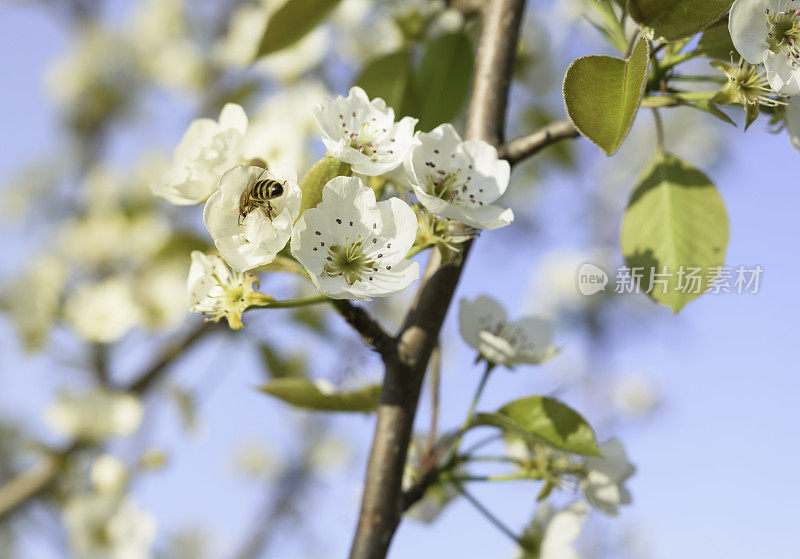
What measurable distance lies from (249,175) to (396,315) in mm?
2474

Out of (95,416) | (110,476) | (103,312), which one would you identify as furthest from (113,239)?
(110,476)

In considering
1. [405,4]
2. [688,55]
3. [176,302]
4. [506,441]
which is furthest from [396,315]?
[688,55]

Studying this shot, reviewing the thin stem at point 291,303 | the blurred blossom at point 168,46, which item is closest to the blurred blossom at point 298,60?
the thin stem at point 291,303

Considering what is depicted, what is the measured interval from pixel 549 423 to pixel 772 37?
0.34 m

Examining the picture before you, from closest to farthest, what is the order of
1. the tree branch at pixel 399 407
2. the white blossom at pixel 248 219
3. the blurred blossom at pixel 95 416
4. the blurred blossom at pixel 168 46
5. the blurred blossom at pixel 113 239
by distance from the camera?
the white blossom at pixel 248 219
the tree branch at pixel 399 407
the blurred blossom at pixel 95 416
the blurred blossom at pixel 113 239
the blurred blossom at pixel 168 46

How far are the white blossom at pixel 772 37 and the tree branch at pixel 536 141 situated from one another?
0.47 feet

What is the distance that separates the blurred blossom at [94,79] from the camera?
293 centimetres

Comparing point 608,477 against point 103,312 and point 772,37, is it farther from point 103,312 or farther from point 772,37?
point 103,312

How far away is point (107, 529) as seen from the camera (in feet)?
4.22

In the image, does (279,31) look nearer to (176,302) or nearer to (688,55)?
(688,55)

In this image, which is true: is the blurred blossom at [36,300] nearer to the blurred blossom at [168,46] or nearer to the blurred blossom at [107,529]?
the blurred blossom at [107,529]

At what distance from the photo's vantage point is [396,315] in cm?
290

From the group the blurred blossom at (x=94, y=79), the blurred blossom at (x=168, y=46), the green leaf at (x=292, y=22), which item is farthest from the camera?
the blurred blossom at (x=94, y=79)

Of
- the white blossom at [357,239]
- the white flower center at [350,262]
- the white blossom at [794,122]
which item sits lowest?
the white flower center at [350,262]
